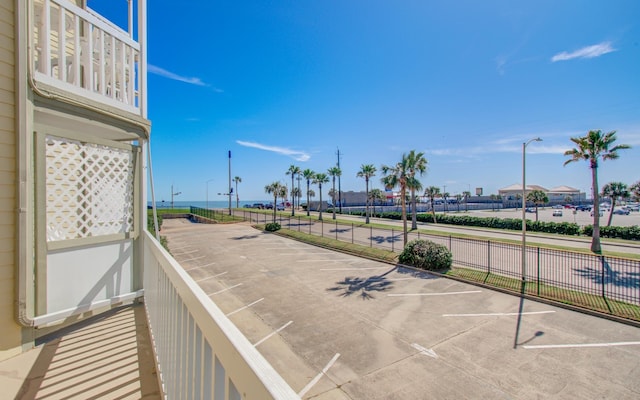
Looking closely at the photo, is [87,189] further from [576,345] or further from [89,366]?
[576,345]

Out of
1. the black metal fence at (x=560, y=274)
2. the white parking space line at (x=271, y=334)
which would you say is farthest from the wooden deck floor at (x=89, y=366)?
the black metal fence at (x=560, y=274)

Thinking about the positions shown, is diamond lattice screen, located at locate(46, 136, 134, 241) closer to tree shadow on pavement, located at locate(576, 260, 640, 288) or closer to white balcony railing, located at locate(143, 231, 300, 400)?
white balcony railing, located at locate(143, 231, 300, 400)

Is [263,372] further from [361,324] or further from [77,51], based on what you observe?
[361,324]

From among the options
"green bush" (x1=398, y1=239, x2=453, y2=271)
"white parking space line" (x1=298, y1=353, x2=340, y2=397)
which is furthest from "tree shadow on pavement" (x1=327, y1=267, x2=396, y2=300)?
"white parking space line" (x1=298, y1=353, x2=340, y2=397)

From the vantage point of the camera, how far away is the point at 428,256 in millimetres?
14367

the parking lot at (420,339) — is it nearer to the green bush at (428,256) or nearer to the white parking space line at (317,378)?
the white parking space line at (317,378)

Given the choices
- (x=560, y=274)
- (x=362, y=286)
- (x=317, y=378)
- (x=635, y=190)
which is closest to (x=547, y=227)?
(x=635, y=190)

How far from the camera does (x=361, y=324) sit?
332 inches

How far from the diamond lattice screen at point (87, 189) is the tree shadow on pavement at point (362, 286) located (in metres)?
8.28

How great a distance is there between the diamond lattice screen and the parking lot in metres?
4.55

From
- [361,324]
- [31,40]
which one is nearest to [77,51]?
[31,40]

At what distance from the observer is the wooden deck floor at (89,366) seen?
8.82 ft

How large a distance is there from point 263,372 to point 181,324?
1210 mm

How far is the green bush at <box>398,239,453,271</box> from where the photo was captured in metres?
14.2
